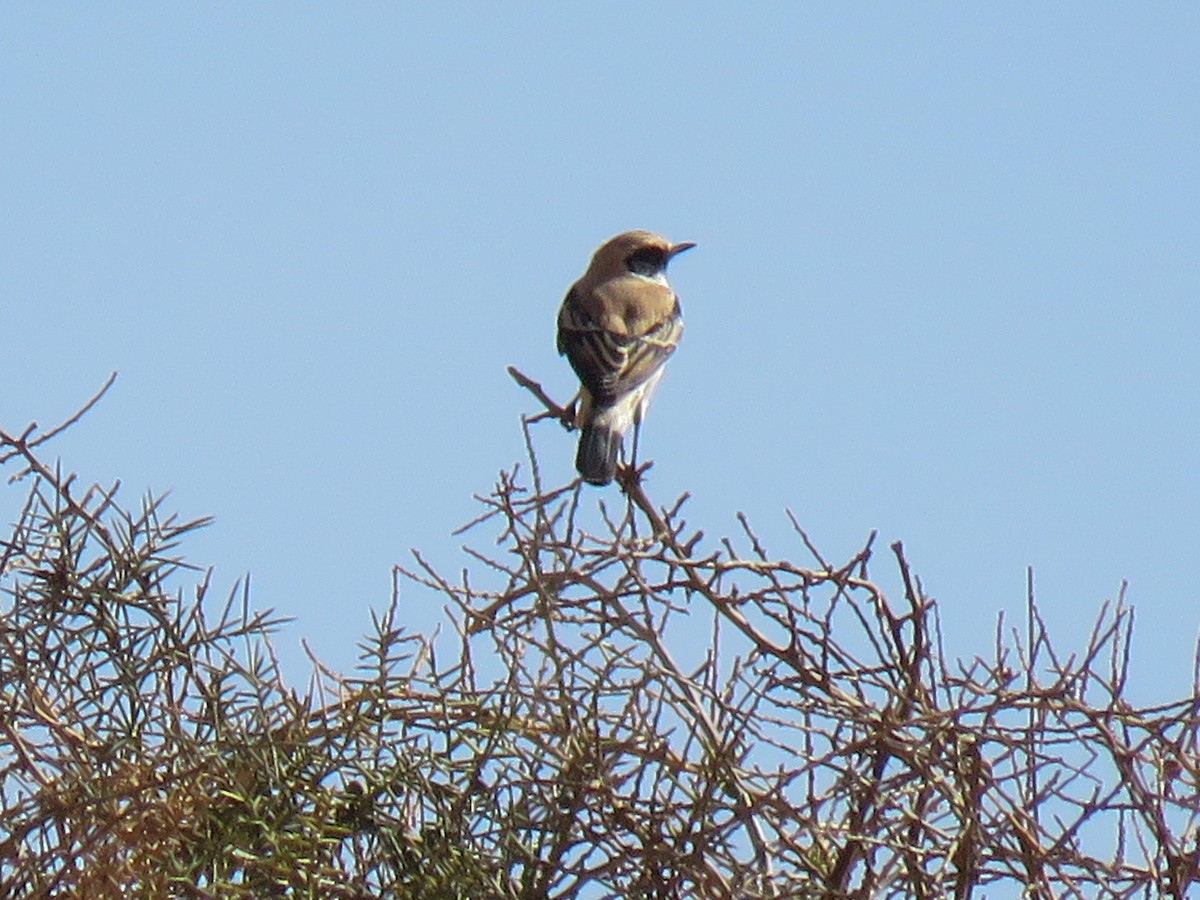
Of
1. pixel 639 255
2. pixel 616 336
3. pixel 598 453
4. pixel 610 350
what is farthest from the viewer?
pixel 639 255

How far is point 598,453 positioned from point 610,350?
145 cm

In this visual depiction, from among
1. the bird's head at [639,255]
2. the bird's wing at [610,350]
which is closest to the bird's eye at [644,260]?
the bird's head at [639,255]

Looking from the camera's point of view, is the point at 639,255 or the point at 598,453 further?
the point at 639,255

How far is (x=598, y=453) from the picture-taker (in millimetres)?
5750

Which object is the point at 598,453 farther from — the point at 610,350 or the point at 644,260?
the point at 644,260

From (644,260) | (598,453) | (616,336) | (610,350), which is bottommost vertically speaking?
(598,453)

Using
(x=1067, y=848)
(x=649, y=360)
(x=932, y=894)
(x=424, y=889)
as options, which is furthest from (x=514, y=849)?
(x=649, y=360)

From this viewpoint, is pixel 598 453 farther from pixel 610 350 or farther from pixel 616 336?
pixel 616 336

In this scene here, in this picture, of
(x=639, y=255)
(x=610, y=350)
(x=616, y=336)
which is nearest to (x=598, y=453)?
(x=610, y=350)

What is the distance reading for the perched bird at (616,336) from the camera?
235 inches

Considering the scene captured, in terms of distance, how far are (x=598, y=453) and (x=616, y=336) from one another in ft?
5.34

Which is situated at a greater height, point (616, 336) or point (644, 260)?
point (644, 260)

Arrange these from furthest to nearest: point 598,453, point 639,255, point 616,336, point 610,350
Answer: point 639,255 → point 616,336 → point 610,350 → point 598,453

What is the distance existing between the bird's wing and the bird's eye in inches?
30.2
